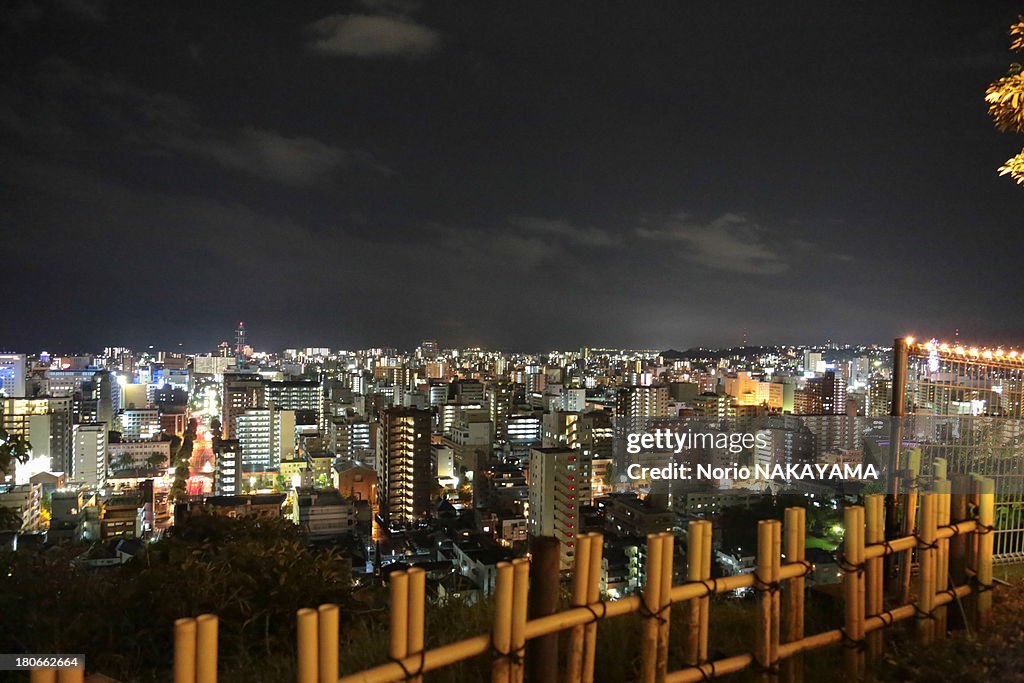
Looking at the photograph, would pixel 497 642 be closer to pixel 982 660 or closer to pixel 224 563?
pixel 982 660

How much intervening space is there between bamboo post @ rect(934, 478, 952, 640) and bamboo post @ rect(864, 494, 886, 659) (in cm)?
20

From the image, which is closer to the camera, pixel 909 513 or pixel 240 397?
pixel 909 513

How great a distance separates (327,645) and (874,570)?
1277 millimetres

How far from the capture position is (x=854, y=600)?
154 cm

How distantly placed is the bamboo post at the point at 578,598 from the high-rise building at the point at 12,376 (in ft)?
110

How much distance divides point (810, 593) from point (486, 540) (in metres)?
8.89

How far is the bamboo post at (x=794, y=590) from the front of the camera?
143cm

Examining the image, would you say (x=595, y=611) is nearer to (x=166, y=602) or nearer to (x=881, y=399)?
(x=166, y=602)

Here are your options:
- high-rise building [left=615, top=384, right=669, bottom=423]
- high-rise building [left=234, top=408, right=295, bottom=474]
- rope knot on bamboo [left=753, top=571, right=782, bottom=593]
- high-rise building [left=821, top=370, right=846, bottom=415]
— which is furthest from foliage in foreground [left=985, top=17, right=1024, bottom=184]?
high-rise building [left=615, top=384, right=669, bottom=423]

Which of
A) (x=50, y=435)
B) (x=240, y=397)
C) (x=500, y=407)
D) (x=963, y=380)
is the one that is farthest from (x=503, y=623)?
(x=240, y=397)

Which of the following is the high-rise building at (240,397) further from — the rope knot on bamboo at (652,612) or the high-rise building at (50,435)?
the rope knot on bamboo at (652,612)

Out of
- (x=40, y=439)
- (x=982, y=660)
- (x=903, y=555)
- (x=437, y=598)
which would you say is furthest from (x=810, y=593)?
(x=40, y=439)

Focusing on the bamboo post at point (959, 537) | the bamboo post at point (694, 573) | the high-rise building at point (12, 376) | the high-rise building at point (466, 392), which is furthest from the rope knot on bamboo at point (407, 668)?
the high-rise building at point (12, 376)

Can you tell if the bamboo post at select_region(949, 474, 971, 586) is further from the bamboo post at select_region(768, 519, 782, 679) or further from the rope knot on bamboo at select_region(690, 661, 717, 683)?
the rope knot on bamboo at select_region(690, 661, 717, 683)
